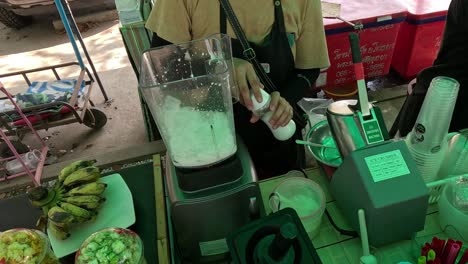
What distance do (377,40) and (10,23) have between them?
4.74 meters

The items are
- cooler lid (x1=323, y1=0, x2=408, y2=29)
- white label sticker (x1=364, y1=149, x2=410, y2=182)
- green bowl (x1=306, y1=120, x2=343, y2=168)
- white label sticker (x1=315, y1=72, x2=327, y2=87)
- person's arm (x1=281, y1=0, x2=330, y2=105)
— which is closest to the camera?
white label sticker (x1=364, y1=149, x2=410, y2=182)

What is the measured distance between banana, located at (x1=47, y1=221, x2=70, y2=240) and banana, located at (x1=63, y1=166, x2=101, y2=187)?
12 cm

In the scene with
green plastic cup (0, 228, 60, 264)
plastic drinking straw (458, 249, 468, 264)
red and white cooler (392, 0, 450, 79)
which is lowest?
red and white cooler (392, 0, 450, 79)

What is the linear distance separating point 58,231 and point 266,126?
3.02 ft

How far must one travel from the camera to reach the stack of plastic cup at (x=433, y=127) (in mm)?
843

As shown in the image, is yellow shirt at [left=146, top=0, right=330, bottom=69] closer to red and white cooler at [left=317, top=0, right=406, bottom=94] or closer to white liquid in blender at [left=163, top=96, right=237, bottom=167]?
white liquid in blender at [left=163, top=96, right=237, bottom=167]

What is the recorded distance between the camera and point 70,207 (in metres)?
0.86

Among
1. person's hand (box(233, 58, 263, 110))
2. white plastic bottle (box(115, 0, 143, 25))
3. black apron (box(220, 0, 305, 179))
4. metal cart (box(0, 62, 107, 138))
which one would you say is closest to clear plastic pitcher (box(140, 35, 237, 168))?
person's hand (box(233, 58, 263, 110))

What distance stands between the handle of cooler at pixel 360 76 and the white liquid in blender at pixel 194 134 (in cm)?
35

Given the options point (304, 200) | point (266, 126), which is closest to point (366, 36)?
point (266, 126)

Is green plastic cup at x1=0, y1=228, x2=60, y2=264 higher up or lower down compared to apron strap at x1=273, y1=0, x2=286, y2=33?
lower down

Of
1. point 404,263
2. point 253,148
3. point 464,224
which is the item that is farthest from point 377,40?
point 404,263

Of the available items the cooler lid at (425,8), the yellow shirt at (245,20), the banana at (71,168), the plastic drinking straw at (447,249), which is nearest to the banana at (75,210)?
the banana at (71,168)

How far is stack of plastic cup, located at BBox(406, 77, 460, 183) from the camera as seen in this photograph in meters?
0.84
